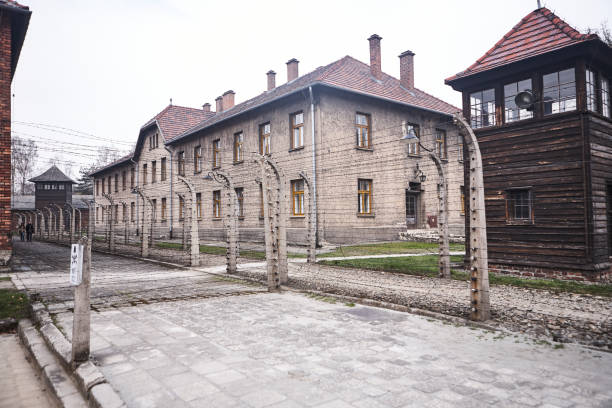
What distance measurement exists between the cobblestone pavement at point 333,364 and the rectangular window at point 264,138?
1784 centimetres

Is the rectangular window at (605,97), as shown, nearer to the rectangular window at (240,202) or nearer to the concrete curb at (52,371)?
the concrete curb at (52,371)

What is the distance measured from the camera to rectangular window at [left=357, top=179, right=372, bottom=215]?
69.2 ft

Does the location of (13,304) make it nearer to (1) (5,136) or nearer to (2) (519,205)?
(1) (5,136)

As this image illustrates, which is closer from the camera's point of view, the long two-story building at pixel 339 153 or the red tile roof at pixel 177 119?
the long two-story building at pixel 339 153

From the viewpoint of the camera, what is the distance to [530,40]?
1152cm

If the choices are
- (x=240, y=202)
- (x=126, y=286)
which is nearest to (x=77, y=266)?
(x=126, y=286)

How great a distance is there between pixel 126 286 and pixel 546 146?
35.2 ft

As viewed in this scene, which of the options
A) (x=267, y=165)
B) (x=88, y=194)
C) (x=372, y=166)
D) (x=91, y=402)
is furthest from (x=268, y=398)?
(x=88, y=194)

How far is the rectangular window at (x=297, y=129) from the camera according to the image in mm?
21281

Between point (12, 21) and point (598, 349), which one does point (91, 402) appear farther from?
point (12, 21)

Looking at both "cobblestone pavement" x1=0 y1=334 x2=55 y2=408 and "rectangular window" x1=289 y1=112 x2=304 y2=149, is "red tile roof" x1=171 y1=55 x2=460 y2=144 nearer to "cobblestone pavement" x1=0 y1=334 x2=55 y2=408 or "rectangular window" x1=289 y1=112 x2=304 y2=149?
"rectangular window" x1=289 y1=112 x2=304 y2=149

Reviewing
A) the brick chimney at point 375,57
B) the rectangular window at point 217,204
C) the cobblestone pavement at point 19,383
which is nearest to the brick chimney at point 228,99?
the rectangular window at point 217,204

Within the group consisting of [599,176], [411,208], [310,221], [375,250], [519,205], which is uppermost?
[599,176]

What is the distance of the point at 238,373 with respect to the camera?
387 cm
